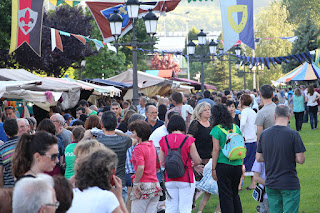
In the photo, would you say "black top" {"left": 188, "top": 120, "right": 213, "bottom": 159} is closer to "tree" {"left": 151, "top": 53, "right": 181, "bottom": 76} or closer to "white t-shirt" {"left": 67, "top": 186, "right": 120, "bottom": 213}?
"white t-shirt" {"left": 67, "top": 186, "right": 120, "bottom": 213}

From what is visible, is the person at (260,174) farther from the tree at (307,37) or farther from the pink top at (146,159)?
the tree at (307,37)

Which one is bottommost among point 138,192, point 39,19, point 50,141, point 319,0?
point 138,192

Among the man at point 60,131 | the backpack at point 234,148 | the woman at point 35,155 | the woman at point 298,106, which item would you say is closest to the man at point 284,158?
the backpack at point 234,148

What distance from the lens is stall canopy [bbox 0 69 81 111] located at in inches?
511

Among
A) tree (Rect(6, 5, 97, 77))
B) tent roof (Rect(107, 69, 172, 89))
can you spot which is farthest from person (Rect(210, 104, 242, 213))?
tree (Rect(6, 5, 97, 77))

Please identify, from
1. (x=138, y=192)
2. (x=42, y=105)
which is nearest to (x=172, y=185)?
(x=138, y=192)

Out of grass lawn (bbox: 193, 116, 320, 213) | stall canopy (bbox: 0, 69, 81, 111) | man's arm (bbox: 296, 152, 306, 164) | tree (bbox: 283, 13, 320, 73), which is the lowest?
grass lawn (bbox: 193, 116, 320, 213)

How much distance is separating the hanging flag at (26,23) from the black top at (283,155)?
9075 millimetres

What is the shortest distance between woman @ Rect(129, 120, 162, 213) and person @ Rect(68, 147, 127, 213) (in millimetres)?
2707

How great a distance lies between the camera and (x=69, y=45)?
34.2m

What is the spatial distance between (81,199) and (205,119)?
15.3 feet

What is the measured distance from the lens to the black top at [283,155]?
641cm

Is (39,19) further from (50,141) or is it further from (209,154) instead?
(50,141)

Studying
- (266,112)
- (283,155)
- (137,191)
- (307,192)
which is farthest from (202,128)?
(307,192)
